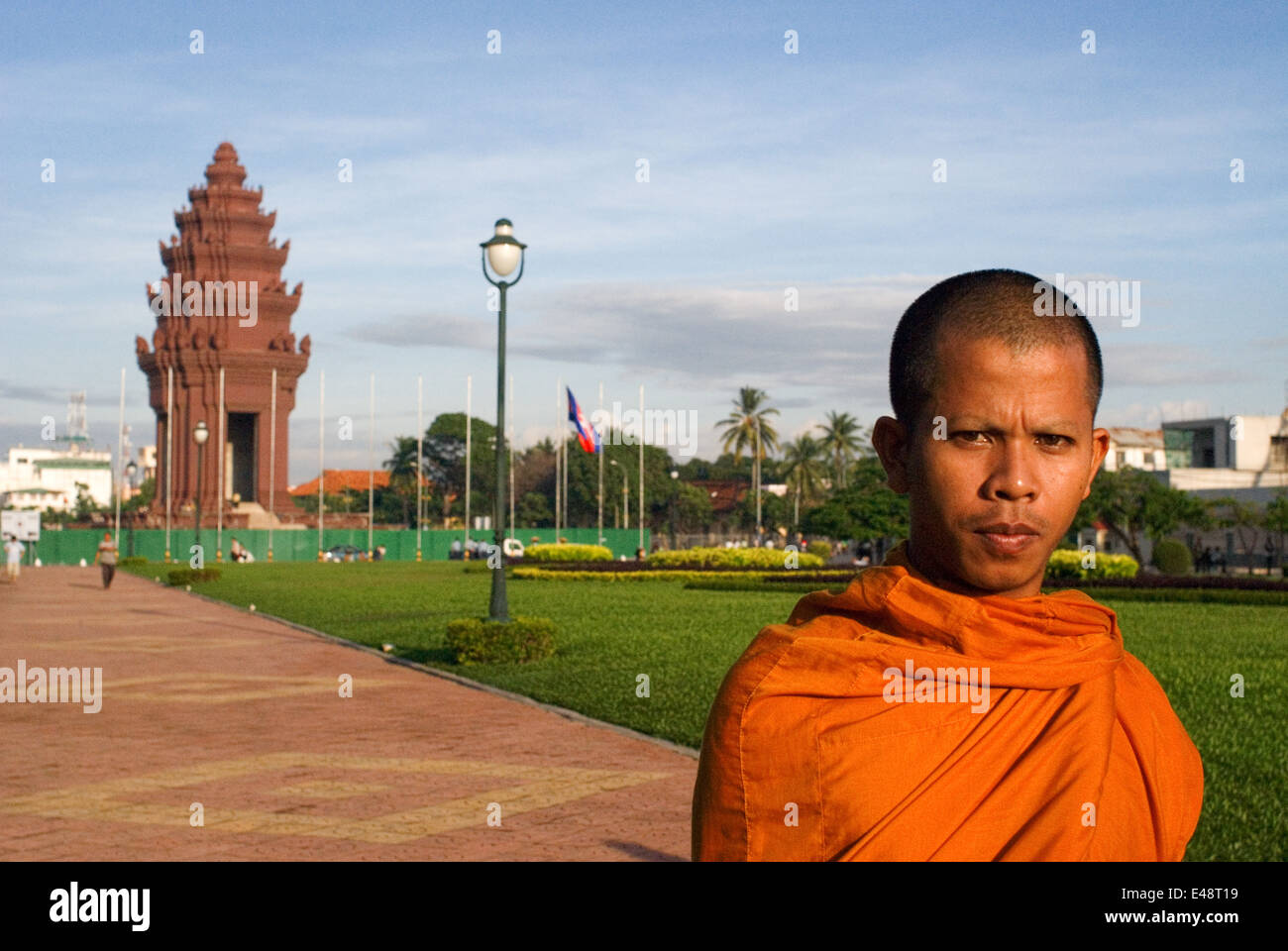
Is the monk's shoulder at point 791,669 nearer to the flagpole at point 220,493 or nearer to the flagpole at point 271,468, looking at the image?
the flagpole at point 220,493

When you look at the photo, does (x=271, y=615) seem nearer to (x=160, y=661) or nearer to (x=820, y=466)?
(x=160, y=661)

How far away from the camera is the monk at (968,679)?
1353 millimetres

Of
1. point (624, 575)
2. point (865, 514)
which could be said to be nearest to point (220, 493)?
point (624, 575)

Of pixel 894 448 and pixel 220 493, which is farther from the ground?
pixel 894 448

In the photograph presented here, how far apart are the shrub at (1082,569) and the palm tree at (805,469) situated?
53421 millimetres

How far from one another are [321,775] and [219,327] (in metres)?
63.1

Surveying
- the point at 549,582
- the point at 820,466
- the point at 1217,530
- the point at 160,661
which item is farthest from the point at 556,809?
the point at 820,466

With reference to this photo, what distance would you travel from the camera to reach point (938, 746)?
1.37 m

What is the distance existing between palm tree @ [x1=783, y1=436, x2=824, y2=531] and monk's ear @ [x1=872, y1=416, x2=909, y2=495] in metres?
83.0

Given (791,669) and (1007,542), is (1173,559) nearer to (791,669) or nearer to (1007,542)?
(1007,542)

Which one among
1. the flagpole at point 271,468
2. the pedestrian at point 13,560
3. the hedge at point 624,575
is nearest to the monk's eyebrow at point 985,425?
the hedge at point 624,575

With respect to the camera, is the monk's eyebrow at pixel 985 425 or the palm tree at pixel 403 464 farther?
the palm tree at pixel 403 464

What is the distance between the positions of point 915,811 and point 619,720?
A: 9.56 m
